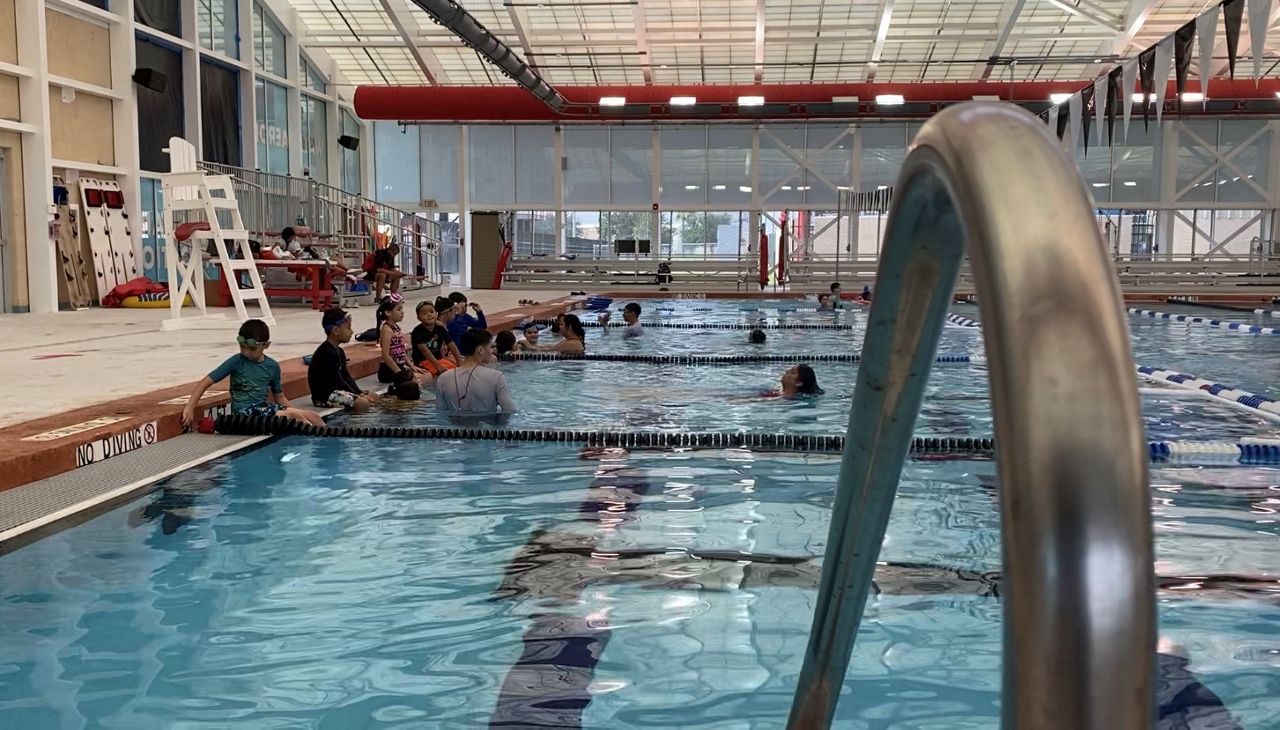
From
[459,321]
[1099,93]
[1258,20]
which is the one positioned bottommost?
[459,321]

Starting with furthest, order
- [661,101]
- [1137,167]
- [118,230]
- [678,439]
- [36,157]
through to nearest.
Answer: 1. [1137,167]
2. [661,101]
3. [118,230]
4. [36,157]
5. [678,439]

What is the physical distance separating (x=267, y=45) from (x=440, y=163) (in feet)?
20.5

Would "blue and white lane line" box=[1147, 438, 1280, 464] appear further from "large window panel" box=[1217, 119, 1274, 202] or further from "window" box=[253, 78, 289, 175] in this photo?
"large window panel" box=[1217, 119, 1274, 202]

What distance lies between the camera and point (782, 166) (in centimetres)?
2730

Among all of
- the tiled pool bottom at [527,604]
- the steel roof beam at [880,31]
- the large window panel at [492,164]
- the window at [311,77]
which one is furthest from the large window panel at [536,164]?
the tiled pool bottom at [527,604]

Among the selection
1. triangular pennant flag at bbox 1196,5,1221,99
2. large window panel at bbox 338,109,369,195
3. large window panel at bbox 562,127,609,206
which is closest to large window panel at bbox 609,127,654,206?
large window panel at bbox 562,127,609,206

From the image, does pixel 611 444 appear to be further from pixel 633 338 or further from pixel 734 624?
pixel 633 338

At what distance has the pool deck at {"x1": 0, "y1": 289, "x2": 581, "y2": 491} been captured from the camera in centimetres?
521

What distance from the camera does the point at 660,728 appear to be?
2818 millimetres

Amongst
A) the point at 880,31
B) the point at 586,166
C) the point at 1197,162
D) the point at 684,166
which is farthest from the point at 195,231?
the point at 1197,162

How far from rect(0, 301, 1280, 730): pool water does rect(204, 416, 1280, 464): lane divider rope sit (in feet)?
0.56

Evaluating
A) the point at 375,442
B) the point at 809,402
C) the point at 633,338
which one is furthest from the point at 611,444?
the point at 633,338

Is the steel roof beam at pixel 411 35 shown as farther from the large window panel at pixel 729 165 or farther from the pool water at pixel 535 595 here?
the pool water at pixel 535 595

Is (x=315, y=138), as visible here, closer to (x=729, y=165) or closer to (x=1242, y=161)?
(x=729, y=165)
